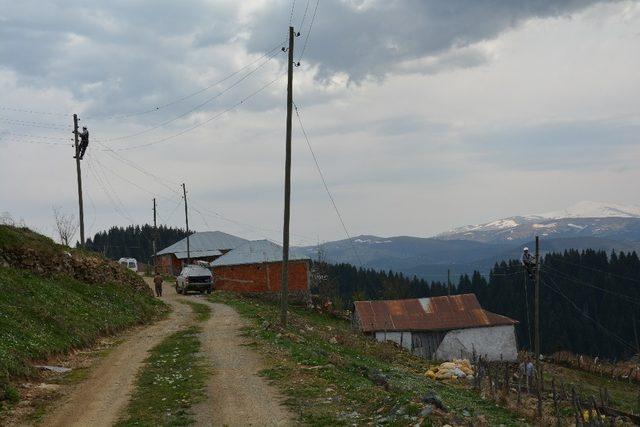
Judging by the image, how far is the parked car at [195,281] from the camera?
187ft

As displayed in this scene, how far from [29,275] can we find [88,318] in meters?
3.74

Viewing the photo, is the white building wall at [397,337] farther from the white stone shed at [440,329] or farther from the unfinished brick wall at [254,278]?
the unfinished brick wall at [254,278]

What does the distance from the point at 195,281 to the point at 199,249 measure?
35.8m

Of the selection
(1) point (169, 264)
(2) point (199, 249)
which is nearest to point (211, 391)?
(2) point (199, 249)

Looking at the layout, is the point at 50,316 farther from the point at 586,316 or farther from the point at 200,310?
the point at 586,316

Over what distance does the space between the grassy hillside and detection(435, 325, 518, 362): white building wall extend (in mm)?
29158

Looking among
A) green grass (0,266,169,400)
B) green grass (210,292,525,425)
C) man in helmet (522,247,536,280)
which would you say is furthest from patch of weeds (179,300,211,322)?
man in helmet (522,247,536,280)

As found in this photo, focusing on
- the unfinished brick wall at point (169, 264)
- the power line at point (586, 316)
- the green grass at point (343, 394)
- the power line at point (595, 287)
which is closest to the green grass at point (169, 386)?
the green grass at point (343, 394)

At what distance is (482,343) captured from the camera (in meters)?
59.5

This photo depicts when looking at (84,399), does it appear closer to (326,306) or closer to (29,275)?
(29,275)

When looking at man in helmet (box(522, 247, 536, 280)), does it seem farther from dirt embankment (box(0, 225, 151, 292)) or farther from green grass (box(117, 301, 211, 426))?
dirt embankment (box(0, 225, 151, 292))

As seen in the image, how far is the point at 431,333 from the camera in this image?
58.6 meters

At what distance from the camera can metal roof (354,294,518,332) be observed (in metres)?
57.9

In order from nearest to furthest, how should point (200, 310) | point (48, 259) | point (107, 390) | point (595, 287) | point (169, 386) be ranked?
point (107, 390) < point (169, 386) < point (48, 259) < point (200, 310) < point (595, 287)
